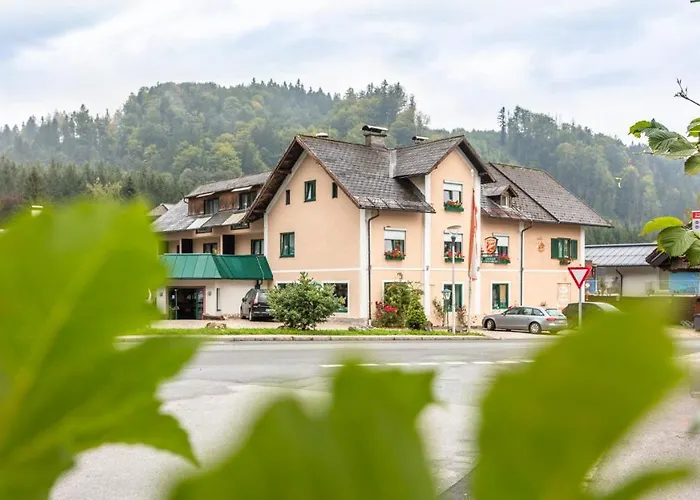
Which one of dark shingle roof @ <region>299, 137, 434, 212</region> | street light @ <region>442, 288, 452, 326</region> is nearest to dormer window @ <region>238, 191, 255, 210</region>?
dark shingle roof @ <region>299, 137, 434, 212</region>

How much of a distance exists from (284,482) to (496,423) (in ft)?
0.14

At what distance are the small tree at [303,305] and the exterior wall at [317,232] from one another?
3.18m

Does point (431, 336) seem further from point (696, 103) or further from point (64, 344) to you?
point (64, 344)

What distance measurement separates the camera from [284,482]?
15 centimetres

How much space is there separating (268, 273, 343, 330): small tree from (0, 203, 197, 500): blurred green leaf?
2182 cm

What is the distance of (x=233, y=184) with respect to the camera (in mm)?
32719

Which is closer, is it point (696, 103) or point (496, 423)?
point (496, 423)

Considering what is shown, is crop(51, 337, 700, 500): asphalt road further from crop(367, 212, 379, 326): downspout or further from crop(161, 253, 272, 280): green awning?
crop(161, 253, 272, 280): green awning

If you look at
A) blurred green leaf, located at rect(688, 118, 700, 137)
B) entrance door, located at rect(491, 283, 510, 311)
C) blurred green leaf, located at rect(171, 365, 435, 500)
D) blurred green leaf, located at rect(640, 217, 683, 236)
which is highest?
blurred green leaf, located at rect(688, 118, 700, 137)

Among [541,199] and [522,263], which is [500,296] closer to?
[522,263]

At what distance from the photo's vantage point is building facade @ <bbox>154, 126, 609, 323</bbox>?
25.8 meters

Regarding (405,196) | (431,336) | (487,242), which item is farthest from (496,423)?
(487,242)

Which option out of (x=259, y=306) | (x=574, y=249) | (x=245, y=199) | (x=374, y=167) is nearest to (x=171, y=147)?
(x=259, y=306)

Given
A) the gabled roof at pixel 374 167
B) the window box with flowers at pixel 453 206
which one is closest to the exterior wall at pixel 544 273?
the gabled roof at pixel 374 167
